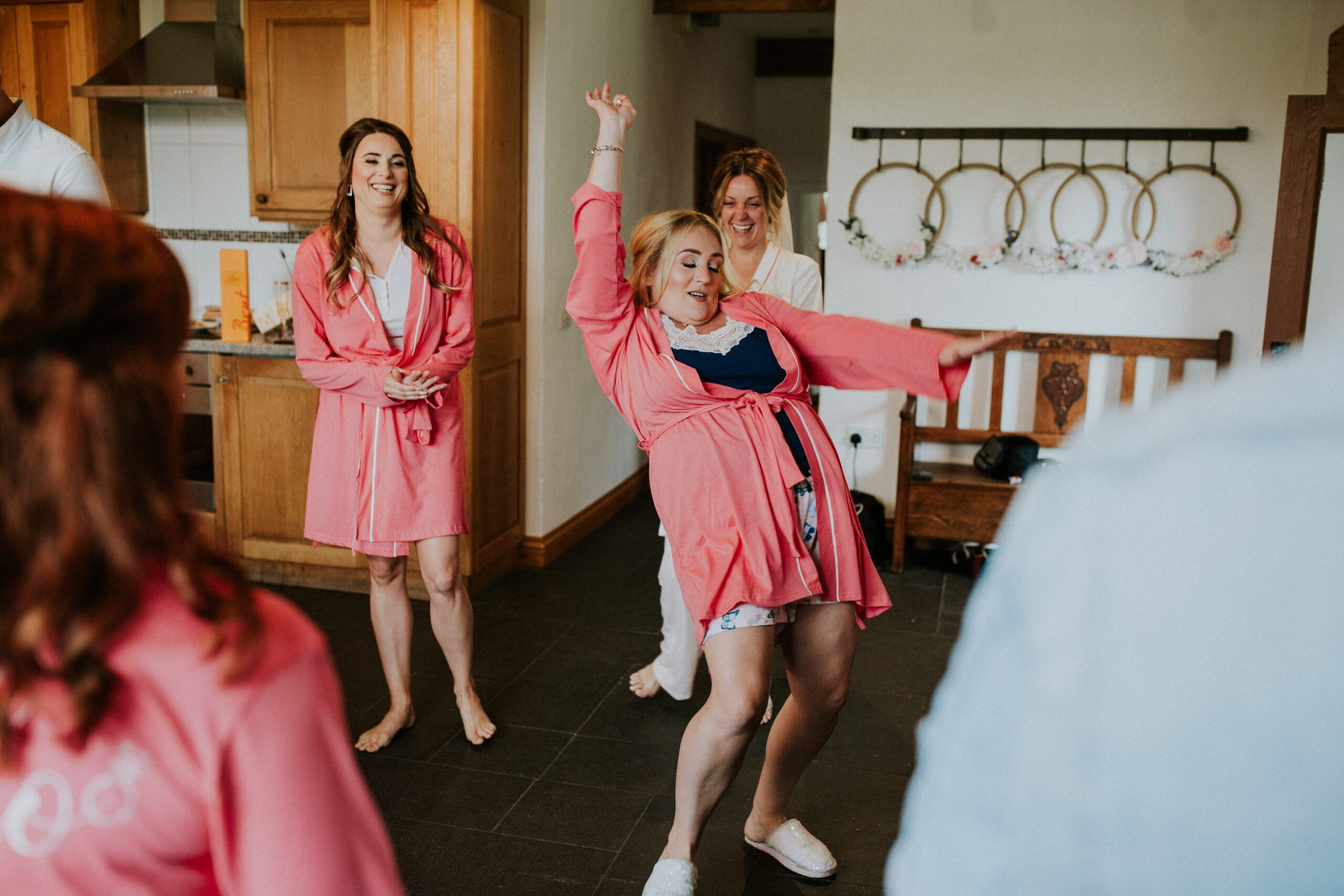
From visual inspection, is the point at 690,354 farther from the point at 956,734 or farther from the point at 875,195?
the point at 875,195

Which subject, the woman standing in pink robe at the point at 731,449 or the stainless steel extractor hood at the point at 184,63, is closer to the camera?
the woman standing in pink robe at the point at 731,449

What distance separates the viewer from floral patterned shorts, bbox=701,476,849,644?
1907mm

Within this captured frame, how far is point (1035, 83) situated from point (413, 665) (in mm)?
3434

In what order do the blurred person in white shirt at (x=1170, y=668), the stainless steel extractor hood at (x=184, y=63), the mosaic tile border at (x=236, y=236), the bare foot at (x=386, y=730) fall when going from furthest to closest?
1. the mosaic tile border at (x=236, y=236)
2. the stainless steel extractor hood at (x=184, y=63)
3. the bare foot at (x=386, y=730)
4. the blurred person in white shirt at (x=1170, y=668)

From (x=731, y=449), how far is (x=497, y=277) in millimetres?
2289

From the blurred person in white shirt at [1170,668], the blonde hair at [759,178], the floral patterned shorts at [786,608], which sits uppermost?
the blonde hair at [759,178]

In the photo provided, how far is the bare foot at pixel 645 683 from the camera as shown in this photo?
314cm

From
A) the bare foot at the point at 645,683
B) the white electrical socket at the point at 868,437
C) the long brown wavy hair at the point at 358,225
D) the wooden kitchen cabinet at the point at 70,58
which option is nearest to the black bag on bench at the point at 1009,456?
the white electrical socket at the point at 868,437

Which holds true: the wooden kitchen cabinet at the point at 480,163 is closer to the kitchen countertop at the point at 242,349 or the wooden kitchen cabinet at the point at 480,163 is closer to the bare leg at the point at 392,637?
the kitchen countertop at the point at 242,349

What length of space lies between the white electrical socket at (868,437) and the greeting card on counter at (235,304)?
2.58 meters

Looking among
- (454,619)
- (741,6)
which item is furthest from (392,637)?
(741,6)

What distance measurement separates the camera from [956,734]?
626 mm

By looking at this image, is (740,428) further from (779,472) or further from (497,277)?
(497,277)

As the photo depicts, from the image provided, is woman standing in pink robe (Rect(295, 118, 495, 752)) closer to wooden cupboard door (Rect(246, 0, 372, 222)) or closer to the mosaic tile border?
wooden cupboard door (Rect(246, 0, 372, 222))
